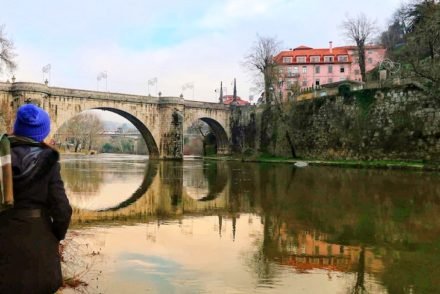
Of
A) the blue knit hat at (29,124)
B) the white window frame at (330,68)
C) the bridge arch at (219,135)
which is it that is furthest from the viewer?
the white window frame at (330,68)

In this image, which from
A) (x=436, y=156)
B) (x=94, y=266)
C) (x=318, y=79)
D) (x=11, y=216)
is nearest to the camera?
(x=11, y=216)

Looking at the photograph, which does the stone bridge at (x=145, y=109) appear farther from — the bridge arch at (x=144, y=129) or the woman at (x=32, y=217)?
the woman at (x=32, y=217)

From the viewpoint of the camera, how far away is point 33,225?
12.2ft

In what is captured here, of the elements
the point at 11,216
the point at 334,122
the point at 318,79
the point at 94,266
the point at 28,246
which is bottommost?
the point at 94,266

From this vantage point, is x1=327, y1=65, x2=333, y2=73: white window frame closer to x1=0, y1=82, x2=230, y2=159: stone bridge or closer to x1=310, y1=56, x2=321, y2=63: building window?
x1=310, y1=56, x2=321, y2=63: building window

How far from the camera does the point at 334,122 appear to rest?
50.8 meters

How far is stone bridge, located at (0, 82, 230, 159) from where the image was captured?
164 feet

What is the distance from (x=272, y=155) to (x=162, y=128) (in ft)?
51.9

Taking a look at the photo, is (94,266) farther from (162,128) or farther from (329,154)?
(162,128)

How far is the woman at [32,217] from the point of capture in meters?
3.64

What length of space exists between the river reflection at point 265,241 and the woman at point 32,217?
3507mm

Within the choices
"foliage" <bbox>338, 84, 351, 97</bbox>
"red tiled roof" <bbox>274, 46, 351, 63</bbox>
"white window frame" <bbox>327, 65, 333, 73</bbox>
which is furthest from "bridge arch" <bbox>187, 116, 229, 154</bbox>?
"white window frame" <bbox>327, 65, 333, 73</bbox>

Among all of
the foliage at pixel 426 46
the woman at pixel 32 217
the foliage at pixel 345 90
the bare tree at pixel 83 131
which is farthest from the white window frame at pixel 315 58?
the woman at pixel 32 217

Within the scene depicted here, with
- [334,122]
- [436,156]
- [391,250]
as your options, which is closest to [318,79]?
[334,122]
